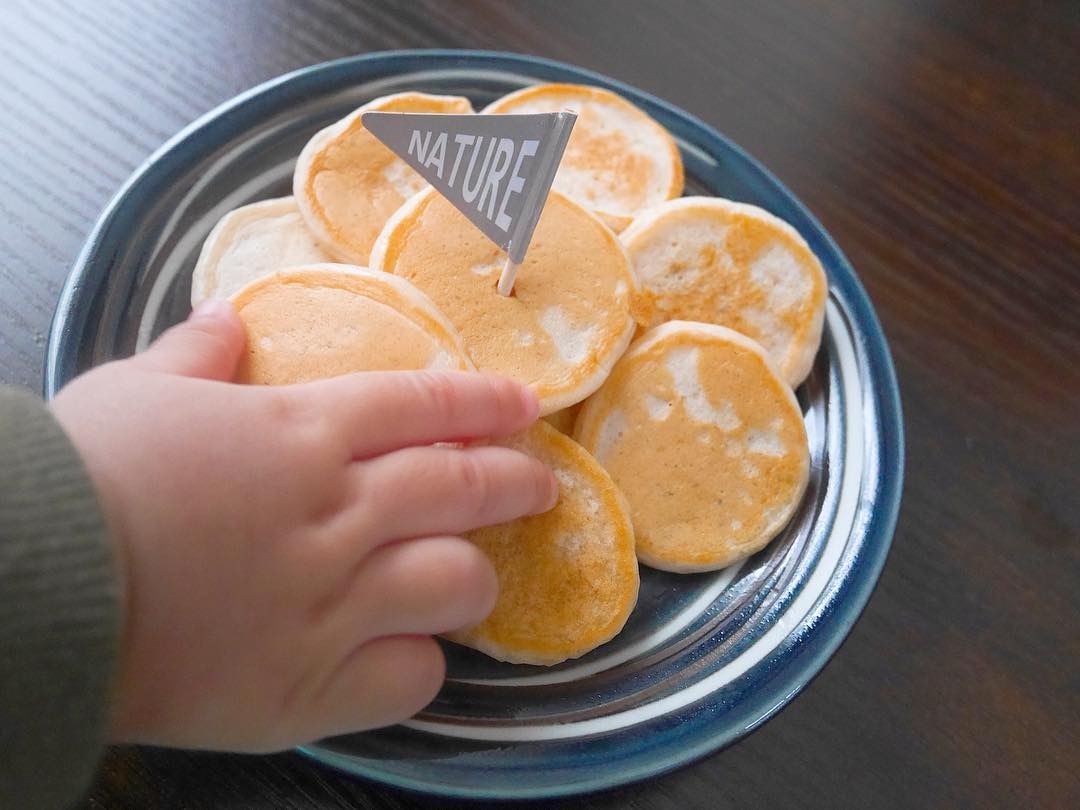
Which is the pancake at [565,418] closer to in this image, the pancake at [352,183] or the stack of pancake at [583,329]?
the stack of pancake at [583,329]

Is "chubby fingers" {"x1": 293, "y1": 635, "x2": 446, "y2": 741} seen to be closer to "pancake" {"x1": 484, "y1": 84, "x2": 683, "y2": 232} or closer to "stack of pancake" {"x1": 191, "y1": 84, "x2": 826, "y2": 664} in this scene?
"stack of pancake" {"x1": 191, "y1": 84, "x2": 826, "y2": 664}

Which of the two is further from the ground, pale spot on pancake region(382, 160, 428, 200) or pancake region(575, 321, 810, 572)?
pale spot on pancake region(382, 160, 428, 200)

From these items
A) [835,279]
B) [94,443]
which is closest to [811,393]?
[835,279]

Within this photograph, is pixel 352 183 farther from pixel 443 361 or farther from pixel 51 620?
pixel 51 620

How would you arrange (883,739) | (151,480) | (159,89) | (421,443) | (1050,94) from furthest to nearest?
(1050,94), (159,89), (883,739), (421,443), (151,480)

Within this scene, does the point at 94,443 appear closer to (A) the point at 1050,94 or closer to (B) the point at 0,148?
(B) the point at 0,148

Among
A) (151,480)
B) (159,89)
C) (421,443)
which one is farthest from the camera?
(159,89)

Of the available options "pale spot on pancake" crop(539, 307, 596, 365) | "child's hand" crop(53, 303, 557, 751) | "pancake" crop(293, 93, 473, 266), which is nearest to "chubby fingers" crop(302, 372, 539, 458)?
"child's hand" crop(53, 303, 557, 751)

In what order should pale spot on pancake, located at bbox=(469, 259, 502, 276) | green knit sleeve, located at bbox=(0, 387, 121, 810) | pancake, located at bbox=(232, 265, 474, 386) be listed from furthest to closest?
pale spot on pancake, located at bbox=(469, 259, 502, 276)
pancake, located at bbox=(232, 265, 474, 386)
green knit sleeve, located at bbox=(0, 387, 121, 810)
